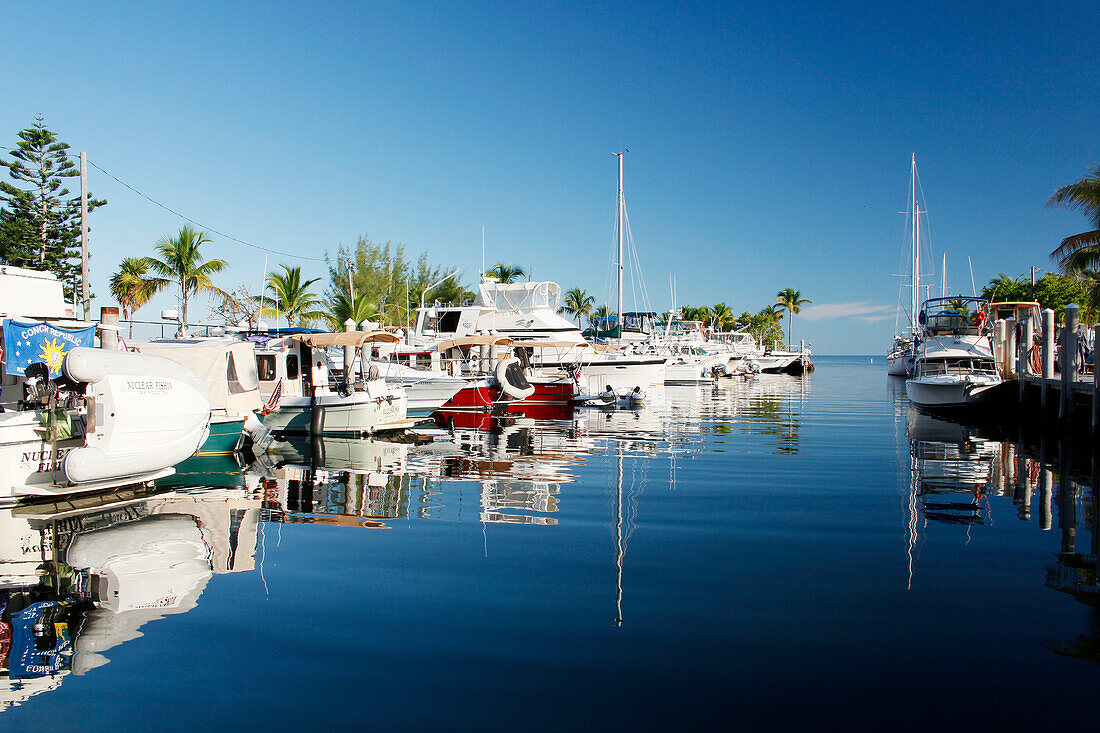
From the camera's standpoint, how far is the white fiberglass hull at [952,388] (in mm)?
29422

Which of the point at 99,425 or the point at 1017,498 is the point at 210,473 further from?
the point at 1017,498

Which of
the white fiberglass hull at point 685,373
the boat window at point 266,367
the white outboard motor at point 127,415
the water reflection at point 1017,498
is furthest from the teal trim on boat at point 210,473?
the white fiberglass hull at point 685,373

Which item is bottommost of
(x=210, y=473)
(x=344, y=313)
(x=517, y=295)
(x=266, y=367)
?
(x=210, y=473)

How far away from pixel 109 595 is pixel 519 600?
424 cm

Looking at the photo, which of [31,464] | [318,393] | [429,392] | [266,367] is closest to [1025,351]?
[429,392]

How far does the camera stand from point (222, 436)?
61.6ft

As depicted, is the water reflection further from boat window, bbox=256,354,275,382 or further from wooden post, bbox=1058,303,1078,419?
boat window, bbox=256,354,275,382

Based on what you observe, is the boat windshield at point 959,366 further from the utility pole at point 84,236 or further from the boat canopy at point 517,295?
the utility pole at point 84,236

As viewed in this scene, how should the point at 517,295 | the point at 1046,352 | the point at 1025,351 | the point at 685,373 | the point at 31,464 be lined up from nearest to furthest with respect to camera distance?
1. the point at 31,464
2. the point at 1046,352
3. the point at 1025,351
4. the point at 517,295
5. the point at 685,373

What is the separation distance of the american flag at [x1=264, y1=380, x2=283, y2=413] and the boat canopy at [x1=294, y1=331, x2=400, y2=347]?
1693mm

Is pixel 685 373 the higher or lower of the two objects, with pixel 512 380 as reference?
higher

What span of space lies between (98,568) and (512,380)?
2256 centimetres

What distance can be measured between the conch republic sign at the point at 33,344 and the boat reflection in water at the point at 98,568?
6.29 metres

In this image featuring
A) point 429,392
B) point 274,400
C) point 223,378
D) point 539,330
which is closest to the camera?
point 223,378
